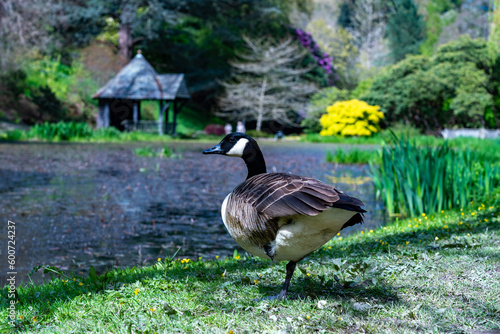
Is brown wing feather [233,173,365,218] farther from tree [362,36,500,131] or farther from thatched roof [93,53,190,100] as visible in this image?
tree [362,36,500,131]

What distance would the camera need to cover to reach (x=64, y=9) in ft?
122

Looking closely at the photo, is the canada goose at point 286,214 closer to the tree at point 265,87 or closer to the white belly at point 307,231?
the white belly at point 307,231

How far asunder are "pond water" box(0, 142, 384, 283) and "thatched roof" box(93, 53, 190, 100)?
1482 centimetres

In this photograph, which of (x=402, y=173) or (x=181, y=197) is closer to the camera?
(x=402, y=173)

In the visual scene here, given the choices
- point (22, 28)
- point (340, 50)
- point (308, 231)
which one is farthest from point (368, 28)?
point (308, 231)

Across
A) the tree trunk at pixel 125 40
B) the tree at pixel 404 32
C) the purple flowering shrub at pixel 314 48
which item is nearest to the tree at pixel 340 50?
the purple flowering shrub at pixel 314 48

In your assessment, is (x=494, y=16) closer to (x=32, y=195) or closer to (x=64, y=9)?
(x=32, y=195)

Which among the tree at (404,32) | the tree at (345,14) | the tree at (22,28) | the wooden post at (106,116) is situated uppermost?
the tree at (345,14)

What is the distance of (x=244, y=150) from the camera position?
3908 mm

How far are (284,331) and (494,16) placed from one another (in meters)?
29.1

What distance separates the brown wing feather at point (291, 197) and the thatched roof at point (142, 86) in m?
28.3

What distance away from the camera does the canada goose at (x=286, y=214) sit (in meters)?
3.00

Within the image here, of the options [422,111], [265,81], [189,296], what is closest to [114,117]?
[265,81]

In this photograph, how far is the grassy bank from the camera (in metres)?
3.07
